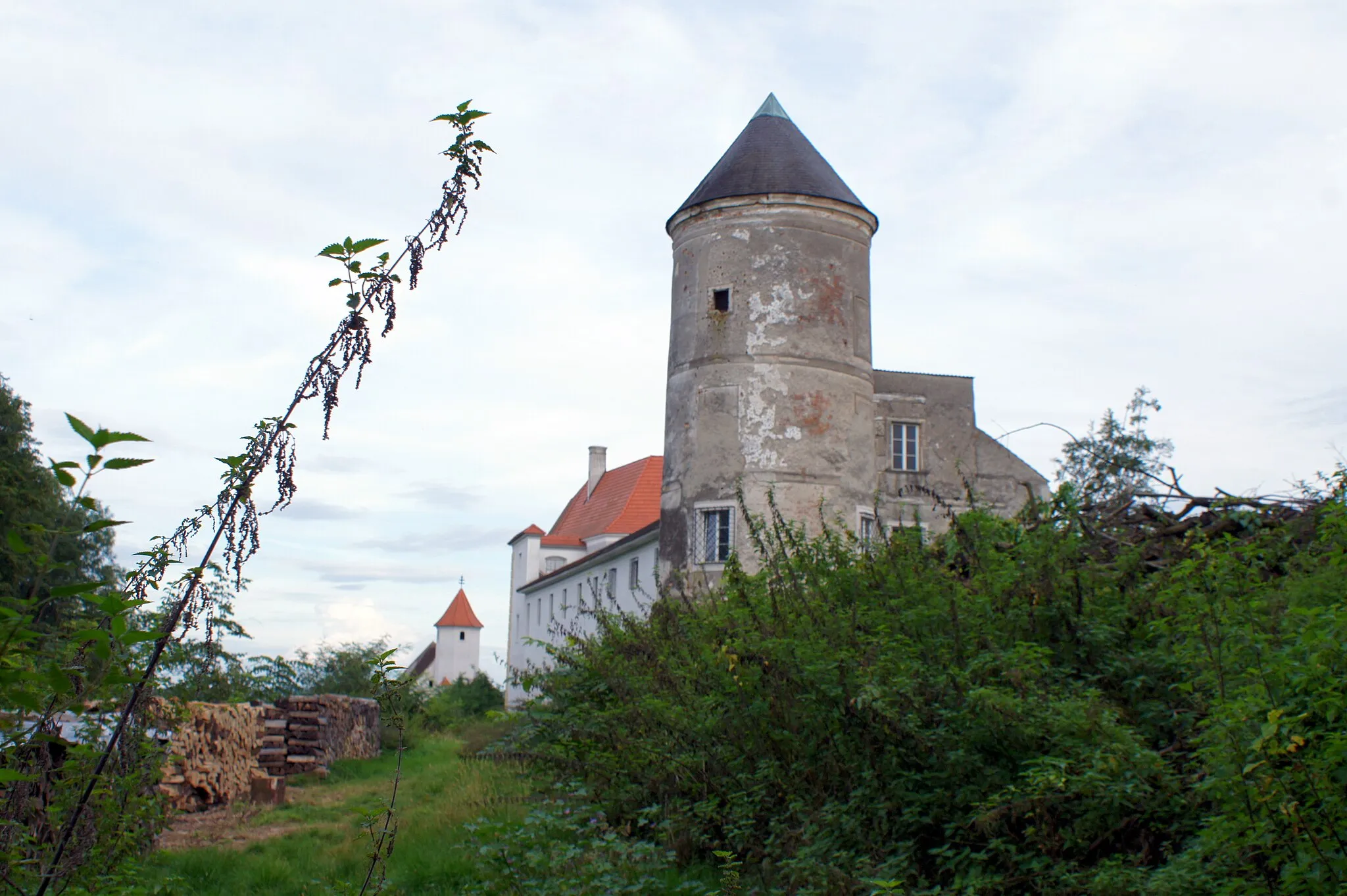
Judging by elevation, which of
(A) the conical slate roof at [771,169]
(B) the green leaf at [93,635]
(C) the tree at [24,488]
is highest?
(A) the conical slate roof at [771,169]

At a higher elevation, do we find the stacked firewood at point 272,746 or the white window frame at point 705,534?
the white window frame at point 705,534

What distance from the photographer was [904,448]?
25.5m

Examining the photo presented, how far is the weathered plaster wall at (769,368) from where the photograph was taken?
20562mm

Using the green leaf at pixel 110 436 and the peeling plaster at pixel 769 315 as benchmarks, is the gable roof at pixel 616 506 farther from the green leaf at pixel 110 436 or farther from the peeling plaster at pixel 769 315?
the green leaf at pixel 110 436

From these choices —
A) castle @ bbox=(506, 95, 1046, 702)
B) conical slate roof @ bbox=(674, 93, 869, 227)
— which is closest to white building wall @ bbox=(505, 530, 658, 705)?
castle @ bbox=(506, 95, 1046, 702)

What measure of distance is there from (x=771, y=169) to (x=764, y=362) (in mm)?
4121

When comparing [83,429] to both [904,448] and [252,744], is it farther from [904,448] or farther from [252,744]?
[904,448]

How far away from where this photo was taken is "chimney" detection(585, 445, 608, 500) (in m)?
47.3

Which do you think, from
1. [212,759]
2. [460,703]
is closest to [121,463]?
[212,759]

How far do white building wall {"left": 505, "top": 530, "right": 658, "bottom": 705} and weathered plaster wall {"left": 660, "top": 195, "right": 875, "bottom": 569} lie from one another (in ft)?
9.27

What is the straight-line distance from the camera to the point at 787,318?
2086 centimetres

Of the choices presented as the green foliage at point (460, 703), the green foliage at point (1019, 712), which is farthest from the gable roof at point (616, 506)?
the green foliage at point (1019, 712)

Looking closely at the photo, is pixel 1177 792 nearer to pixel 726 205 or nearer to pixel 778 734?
pixel 778 734

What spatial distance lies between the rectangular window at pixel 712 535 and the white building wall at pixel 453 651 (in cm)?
5053
